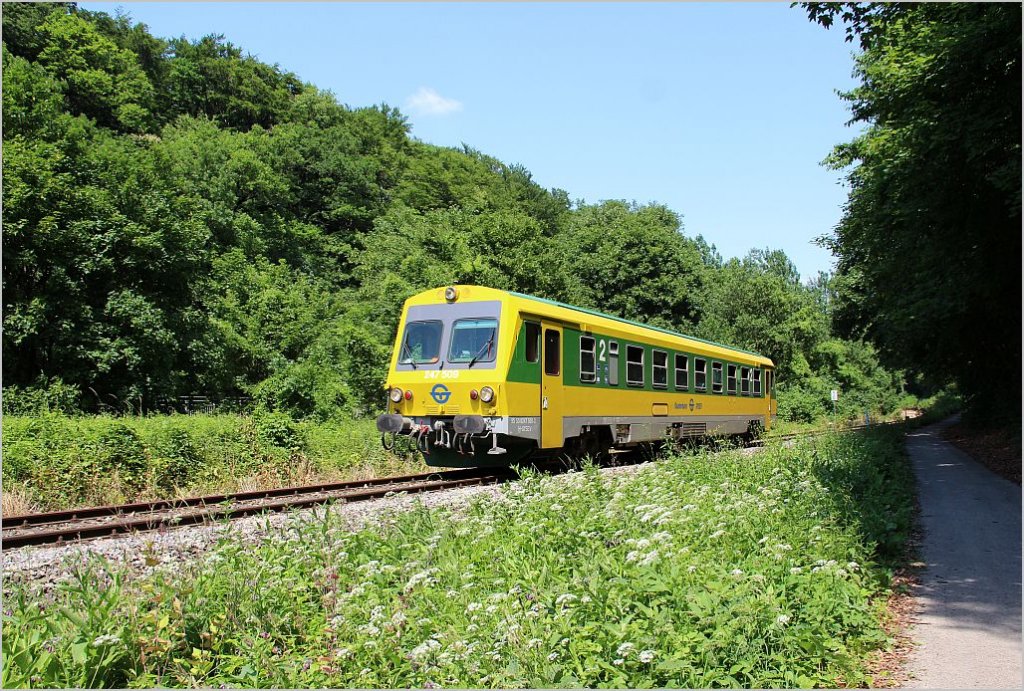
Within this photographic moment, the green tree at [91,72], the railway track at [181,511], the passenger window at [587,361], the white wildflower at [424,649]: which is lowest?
the white wildflower at [424,649]

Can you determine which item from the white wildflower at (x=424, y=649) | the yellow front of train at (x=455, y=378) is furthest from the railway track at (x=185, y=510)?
the white wildflower at (x=424, y=649)

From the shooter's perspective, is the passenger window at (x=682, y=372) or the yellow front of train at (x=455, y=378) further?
the passenger window at (x=682, y=372)

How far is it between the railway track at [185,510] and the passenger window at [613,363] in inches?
116

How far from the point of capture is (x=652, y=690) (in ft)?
14.7

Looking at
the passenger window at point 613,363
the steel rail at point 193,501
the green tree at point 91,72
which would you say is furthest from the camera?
the green tree at point 91,72

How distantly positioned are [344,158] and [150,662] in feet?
171

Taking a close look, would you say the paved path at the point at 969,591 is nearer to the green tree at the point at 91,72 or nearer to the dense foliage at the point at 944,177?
the dense foliage at the point at 944,177

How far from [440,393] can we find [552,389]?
204 cm

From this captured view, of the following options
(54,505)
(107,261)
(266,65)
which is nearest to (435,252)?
(107,261)

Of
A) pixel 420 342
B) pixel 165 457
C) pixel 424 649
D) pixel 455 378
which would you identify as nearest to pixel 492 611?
pixel 424 649

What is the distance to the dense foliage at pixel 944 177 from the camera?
13266mm

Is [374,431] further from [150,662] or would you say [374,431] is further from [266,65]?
[266,65]

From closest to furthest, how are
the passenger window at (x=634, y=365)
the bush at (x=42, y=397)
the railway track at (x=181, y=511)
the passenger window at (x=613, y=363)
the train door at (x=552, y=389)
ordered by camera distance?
the railway track at (x=181, y=511) < the train door at (x=552, y=389) < the passenger window at (x=613, y=363) < the passenger window at (x=634, y=365) < the bush at (x=42, y=397)

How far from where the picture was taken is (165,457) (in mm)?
13609
